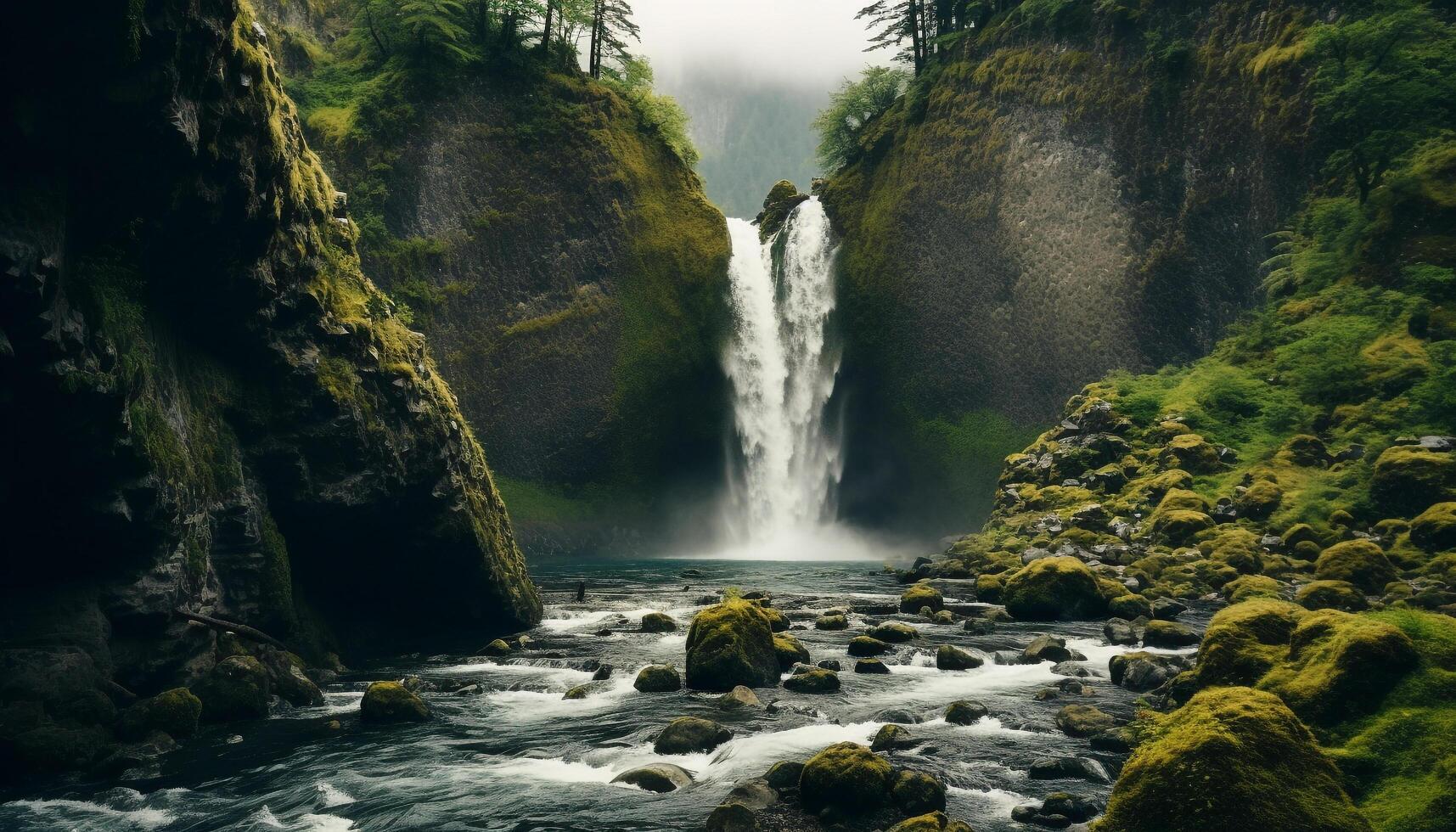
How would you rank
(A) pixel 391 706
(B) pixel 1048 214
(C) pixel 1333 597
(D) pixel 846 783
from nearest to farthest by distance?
(D) pixel 846 783, (A) pixel 391 706, (C) pixel 1333 597, (B) pixel 1048 214

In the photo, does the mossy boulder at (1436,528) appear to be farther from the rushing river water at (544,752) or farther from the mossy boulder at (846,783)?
the mossy boulder at (846,783)

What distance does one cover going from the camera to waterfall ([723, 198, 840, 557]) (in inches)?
1986

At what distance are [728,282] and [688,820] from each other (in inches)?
1853

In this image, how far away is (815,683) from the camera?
44.8 feet

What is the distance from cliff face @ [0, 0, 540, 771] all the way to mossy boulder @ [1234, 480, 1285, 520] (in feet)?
72.1

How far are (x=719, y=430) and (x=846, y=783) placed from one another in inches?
1711

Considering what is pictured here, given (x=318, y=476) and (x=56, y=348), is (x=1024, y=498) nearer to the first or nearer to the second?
(x=318, y=476)

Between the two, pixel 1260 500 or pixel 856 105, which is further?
pixel 856 105

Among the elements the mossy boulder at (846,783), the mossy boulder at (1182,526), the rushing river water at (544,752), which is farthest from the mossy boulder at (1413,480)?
the mossy boulder at (846,783)

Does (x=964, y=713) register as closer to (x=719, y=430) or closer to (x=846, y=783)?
(x=846, y=783)

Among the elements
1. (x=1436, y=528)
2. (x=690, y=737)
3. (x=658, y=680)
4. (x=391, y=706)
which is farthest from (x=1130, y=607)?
(x=391, y=706)

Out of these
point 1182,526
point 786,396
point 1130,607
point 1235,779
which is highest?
point 786,396

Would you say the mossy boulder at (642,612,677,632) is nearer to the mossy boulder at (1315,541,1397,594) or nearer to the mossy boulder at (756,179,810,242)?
the mossy boulder at (1315,541,1397,594)

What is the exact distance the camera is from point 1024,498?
3378 cm
